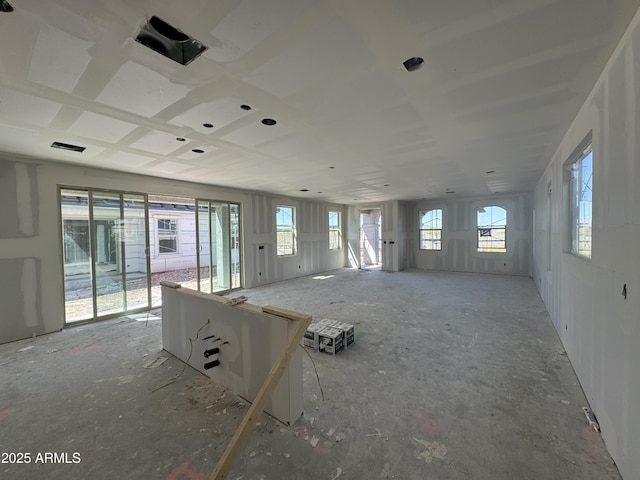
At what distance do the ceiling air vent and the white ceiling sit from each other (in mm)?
45

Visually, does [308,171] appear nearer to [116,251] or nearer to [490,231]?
[116,251]

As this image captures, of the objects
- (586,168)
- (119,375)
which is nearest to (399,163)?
(586,168)

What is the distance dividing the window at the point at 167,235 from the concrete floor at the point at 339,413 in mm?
6608

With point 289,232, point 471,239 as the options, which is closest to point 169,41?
point 289,232

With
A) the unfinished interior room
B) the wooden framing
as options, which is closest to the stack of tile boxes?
the unfinished interior room

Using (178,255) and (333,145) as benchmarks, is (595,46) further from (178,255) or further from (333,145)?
(178,255)

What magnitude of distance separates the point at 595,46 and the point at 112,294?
6396 millimetres

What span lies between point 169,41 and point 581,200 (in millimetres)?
3777

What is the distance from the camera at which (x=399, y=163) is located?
4.19 m

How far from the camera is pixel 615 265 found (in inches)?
61.7

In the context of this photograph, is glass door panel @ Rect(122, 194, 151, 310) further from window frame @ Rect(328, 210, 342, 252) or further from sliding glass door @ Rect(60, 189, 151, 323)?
window frame @ Rect(328, 210, 342, 252)

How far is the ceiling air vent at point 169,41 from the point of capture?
138 centimetres

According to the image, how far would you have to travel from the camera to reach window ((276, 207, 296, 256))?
7883 millimetres

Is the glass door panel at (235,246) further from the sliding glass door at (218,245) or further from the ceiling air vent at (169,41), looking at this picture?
the ceiling air vent at (169,41)
